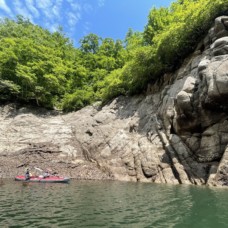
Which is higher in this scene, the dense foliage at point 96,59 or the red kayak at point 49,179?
the dense foliage at point 96,59

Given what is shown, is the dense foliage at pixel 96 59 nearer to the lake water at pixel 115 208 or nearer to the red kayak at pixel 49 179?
the red kayak at pixel 49 179

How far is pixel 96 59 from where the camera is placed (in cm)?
5422

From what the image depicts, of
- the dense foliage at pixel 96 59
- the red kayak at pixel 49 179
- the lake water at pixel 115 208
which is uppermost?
the dense foliage at pixel 96 59

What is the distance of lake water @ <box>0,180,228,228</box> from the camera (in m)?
10.9

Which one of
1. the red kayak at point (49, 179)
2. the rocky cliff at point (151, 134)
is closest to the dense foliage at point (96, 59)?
the rocky cliff at point (151, 134)

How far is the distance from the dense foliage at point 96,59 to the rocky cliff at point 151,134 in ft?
7.14

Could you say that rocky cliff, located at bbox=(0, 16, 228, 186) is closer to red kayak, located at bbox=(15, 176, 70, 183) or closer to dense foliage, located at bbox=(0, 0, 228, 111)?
dense foliage, located at bbox=(0, 0, 228, 111)

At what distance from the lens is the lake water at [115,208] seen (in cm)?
1095

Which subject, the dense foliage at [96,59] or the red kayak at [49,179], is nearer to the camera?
the red kayak at [49,179]

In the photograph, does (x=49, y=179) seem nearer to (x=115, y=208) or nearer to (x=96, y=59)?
(x=115, y=208)

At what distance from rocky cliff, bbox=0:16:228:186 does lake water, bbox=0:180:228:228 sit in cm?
629

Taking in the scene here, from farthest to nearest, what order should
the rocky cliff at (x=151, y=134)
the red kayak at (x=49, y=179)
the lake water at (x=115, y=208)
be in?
the red kayak at (x=49, y=179) < the rocky cliff at (x=151, y=134) < the lake water at (x=115, y=208)

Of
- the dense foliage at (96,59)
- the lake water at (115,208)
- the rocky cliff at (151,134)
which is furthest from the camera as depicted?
the dense foliage at (96,59)

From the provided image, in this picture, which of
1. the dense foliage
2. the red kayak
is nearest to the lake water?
the red kayak
